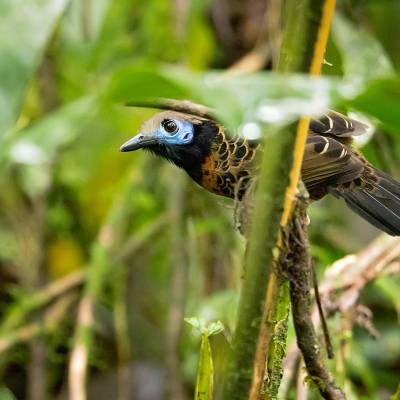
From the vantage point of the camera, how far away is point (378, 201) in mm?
2348

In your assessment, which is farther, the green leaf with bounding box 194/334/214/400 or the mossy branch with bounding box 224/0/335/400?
the green leaf with bounding box 194/334/214/400

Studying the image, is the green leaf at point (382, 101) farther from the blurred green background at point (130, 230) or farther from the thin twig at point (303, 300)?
the blurred green background at point (130, 230)

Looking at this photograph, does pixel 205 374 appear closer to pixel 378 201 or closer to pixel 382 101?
pixel 382 101

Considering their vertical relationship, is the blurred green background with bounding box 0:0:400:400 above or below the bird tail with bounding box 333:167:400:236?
below

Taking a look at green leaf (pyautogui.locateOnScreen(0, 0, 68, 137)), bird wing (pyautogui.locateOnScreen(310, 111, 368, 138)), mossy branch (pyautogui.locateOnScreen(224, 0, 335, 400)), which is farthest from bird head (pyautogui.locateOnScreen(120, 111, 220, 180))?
mossy branch (pyautogui.locateOnScreen(224, 0, 335, 400))

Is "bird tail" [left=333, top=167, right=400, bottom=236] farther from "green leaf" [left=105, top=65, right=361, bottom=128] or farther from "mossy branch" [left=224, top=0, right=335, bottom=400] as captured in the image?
"green leaf" [left=105, top=65, right=361, bottom=128]

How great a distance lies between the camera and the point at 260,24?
469cm

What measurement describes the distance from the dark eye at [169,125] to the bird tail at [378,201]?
1.58 ft

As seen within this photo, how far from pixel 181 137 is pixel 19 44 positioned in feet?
2.22

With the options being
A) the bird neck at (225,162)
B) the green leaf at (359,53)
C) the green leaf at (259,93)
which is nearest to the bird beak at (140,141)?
the bird neck at (225,162)

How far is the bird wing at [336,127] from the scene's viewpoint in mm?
2262

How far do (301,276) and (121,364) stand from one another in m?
2.77

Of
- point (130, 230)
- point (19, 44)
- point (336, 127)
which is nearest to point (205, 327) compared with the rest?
point (19, 44)

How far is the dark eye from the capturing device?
7.75ft
